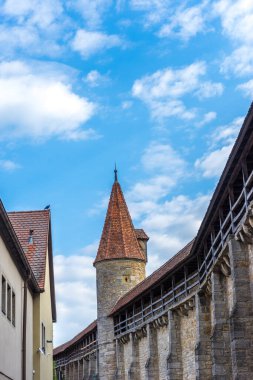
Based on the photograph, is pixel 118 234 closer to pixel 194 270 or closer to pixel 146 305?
pixel 146 305

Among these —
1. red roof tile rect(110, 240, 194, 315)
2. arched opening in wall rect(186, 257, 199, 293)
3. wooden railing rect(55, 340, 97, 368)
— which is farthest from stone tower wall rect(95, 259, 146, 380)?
arched opening in wall rect(186, 257, 199, 293)

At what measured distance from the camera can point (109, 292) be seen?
39906mm

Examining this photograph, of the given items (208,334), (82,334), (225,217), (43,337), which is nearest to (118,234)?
(82,334)

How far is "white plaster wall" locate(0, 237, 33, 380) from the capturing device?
15.7m

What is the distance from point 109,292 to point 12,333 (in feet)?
74.5

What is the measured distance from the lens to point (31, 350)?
21984mm

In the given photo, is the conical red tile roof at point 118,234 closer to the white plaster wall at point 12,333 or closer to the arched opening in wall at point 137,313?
the arched opening in wall at point 137,313

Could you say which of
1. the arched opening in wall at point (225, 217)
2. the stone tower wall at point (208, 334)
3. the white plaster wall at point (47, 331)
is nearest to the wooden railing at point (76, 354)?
the stone tower wall at point (208, 334)

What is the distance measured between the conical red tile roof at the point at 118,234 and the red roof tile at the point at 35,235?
15.6 m

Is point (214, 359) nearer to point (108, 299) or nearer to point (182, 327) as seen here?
point (182, 327)

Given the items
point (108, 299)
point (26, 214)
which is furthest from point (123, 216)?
point (26, 214)

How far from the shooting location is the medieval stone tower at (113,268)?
38.4m

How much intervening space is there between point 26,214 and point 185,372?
345 inches

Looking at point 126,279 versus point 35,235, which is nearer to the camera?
point 35,235
